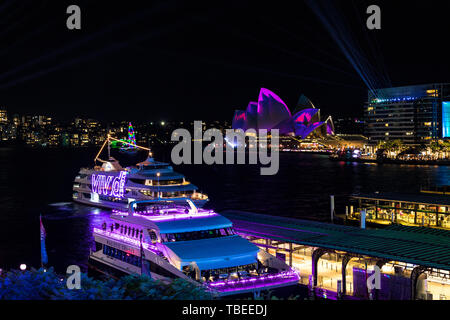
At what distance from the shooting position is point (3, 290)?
654 centimetres

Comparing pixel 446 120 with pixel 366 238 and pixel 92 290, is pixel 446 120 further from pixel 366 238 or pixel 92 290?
pixel 92 290

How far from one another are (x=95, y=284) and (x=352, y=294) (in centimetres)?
964

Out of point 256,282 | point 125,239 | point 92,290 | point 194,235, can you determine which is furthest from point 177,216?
point 92,290

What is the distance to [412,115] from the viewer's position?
122625mm

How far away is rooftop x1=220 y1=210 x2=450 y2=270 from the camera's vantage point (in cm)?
1347

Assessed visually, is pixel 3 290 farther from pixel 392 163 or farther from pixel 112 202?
pixel 392 163

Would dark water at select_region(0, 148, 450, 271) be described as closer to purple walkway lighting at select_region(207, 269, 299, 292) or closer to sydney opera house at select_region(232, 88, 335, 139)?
purple walkway lighting at select_region(207, 269, 299, 292)

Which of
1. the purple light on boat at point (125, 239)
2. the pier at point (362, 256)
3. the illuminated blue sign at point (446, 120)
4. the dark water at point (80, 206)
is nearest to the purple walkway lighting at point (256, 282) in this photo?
the pier at point (362, 256)

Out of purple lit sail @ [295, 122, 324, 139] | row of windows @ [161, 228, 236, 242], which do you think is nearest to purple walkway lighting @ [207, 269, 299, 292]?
row of windows @ [161, 228, 236, 242]

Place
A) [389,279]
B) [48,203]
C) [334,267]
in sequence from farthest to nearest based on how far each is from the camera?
[48,203] → [334,267] → [389,279]

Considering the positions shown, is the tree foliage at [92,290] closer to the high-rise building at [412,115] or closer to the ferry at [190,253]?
the ferry at [190,253]

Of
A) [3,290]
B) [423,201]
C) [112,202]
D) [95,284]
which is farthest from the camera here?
[112,202]

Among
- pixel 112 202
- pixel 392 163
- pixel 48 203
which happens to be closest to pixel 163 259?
pixel 112 202

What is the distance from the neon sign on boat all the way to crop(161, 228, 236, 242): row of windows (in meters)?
23.1
